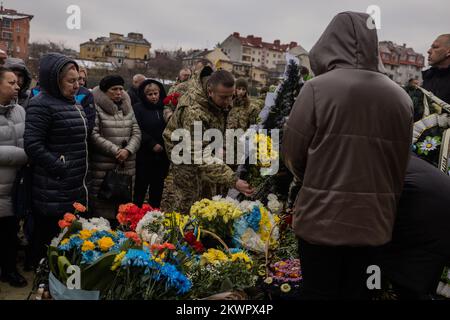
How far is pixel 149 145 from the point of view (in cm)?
517

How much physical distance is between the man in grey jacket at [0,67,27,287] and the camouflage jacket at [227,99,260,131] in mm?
2732

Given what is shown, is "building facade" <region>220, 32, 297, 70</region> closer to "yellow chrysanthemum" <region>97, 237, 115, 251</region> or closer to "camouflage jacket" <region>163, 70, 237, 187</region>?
"camouflage jacket" <region>163, 70, 237, 187</region>

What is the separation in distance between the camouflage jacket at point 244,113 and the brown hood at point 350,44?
356 centimetres

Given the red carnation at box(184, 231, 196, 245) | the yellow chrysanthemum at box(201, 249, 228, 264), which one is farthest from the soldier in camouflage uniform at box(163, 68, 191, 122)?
the yellow chrysanthemum at box(201, 249, 228, 264)

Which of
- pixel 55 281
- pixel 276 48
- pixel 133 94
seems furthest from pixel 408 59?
pixel 55 281

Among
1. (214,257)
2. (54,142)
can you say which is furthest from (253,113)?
(214,257)

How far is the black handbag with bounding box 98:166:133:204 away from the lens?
4383mm

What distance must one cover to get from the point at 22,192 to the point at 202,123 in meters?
1.57

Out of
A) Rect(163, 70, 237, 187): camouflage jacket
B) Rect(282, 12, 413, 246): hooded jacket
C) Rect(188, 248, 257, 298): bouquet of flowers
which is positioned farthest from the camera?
Rect(163, 70, 237, 187): camouflage jacket

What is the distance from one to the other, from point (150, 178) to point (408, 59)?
213ft

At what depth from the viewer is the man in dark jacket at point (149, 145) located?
5238 mm

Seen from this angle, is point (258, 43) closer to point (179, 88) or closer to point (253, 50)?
point (253, 50)
